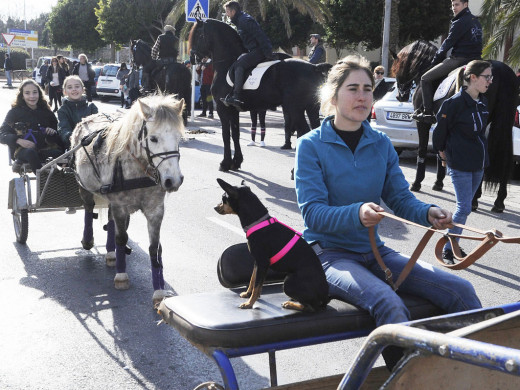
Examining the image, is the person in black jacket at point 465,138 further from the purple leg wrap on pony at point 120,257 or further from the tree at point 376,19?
the tree at point 376,19

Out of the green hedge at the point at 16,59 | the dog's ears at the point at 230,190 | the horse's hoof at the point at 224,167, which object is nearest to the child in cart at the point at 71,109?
the dog's ears at the point at 230,190

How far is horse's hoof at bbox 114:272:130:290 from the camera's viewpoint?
586 centimetres

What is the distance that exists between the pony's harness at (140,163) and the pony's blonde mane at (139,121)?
9 centimetres

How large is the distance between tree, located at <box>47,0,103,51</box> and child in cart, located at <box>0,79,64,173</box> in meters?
60.9

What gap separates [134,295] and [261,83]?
6864mm

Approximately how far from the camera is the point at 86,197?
661cm

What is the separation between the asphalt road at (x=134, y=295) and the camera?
4.33m

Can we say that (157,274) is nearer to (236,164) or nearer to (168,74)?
(236,164)

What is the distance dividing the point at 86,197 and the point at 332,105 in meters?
3.64

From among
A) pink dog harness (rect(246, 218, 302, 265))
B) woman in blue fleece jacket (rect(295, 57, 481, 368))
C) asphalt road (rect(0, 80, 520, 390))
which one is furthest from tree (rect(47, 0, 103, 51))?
pink dog harness (rect(246, 218, 302, 265))

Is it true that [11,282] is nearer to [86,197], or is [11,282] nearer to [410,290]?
[86,197]

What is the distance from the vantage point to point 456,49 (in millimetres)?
10273

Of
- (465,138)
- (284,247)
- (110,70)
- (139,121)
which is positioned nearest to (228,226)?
(465,138)

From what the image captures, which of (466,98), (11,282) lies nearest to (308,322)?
(11,282)
